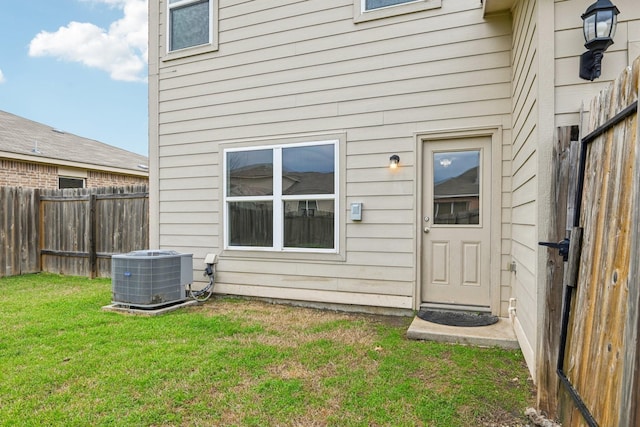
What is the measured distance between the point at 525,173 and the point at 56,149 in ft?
38.6

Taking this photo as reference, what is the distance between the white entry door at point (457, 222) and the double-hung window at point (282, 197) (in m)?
1.14

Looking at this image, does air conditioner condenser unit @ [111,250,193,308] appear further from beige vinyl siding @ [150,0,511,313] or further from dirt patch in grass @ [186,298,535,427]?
dirt patch in grass @ [186,298,535,427]

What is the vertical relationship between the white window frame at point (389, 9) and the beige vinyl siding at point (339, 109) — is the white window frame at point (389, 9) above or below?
above

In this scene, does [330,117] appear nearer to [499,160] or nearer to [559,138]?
[499,160]

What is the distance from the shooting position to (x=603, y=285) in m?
1.54

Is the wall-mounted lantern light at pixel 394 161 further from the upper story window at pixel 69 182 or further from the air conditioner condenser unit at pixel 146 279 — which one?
the upper story window at pixel 69 182

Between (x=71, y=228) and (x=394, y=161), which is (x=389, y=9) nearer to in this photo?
(x=394, y=161)

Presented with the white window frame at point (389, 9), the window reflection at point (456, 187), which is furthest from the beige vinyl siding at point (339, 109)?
the window reflection at point (456, 187)

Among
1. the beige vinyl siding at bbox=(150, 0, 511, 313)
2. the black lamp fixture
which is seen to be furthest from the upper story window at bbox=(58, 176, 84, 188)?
the black lamp fixture

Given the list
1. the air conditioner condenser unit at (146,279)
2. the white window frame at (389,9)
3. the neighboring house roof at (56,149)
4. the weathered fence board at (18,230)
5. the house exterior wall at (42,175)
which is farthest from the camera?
the neighboring house roof at (56,149)

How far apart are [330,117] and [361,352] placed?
112 inches

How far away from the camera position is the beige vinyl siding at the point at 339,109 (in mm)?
4004

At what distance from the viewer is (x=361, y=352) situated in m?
3.14

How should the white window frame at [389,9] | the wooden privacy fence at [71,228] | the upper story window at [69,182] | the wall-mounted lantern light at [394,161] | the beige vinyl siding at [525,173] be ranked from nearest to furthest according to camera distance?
the beige vinyl siding at [525,173]
the white window frame at [389,9]
the wall-mounted lantern light at [394,161]
the wooden privacy fence at [71,228]
the upper story window at [69,182]
